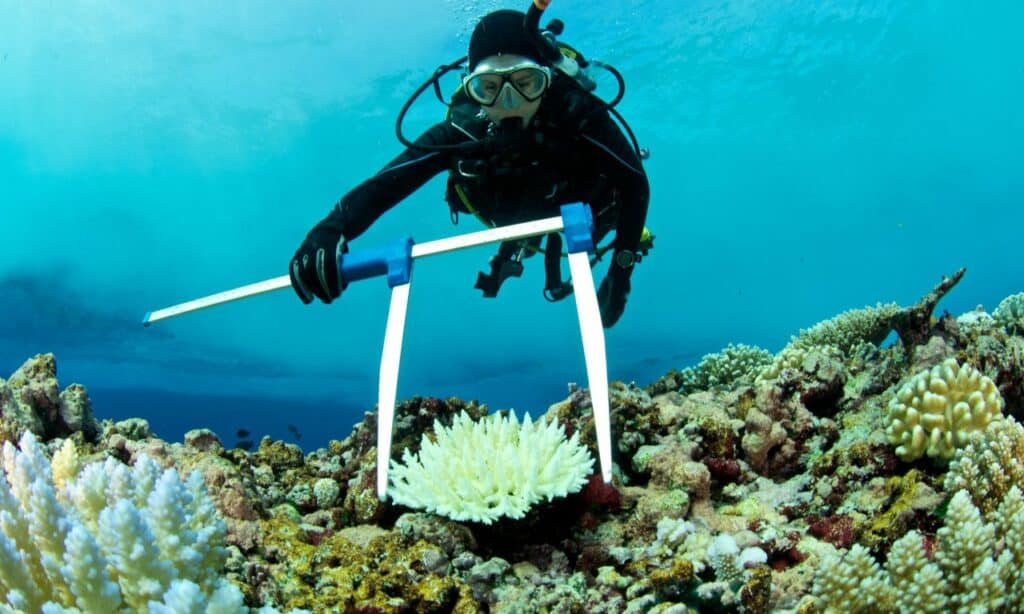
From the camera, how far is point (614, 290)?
5289 millimetres

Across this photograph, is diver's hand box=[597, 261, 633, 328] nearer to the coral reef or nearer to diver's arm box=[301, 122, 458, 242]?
the coral reef

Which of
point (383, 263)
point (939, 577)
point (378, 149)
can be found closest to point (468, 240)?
point (383, 263)

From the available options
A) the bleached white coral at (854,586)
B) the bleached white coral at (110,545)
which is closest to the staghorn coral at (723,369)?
the bleached white coral at (854,586)

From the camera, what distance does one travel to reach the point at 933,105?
2394 inches

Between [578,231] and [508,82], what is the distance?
5.37 ft

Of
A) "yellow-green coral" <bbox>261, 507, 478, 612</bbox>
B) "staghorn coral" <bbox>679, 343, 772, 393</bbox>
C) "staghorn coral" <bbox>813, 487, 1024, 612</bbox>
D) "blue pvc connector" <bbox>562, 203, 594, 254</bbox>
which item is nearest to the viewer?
"staghorn coral" <bbox>813, 487, 1024, 612</bbox>

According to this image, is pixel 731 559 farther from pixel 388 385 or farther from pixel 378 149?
pixel 378 149

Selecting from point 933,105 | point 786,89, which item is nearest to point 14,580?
point 786,89

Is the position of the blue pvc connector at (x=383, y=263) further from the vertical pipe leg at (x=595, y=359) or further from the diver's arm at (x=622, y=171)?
the diver's arm at (x=622, y=171)

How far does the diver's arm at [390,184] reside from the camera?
14.2ft

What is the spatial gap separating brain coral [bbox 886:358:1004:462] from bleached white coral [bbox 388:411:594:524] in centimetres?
160

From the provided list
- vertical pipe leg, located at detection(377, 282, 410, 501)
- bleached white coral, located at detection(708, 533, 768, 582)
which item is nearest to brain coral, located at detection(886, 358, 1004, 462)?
bleached white coral, located at detection(708, 533, 768, 582)

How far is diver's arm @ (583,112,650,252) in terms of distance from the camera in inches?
188

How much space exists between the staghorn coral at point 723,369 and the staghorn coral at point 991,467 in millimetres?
4155
